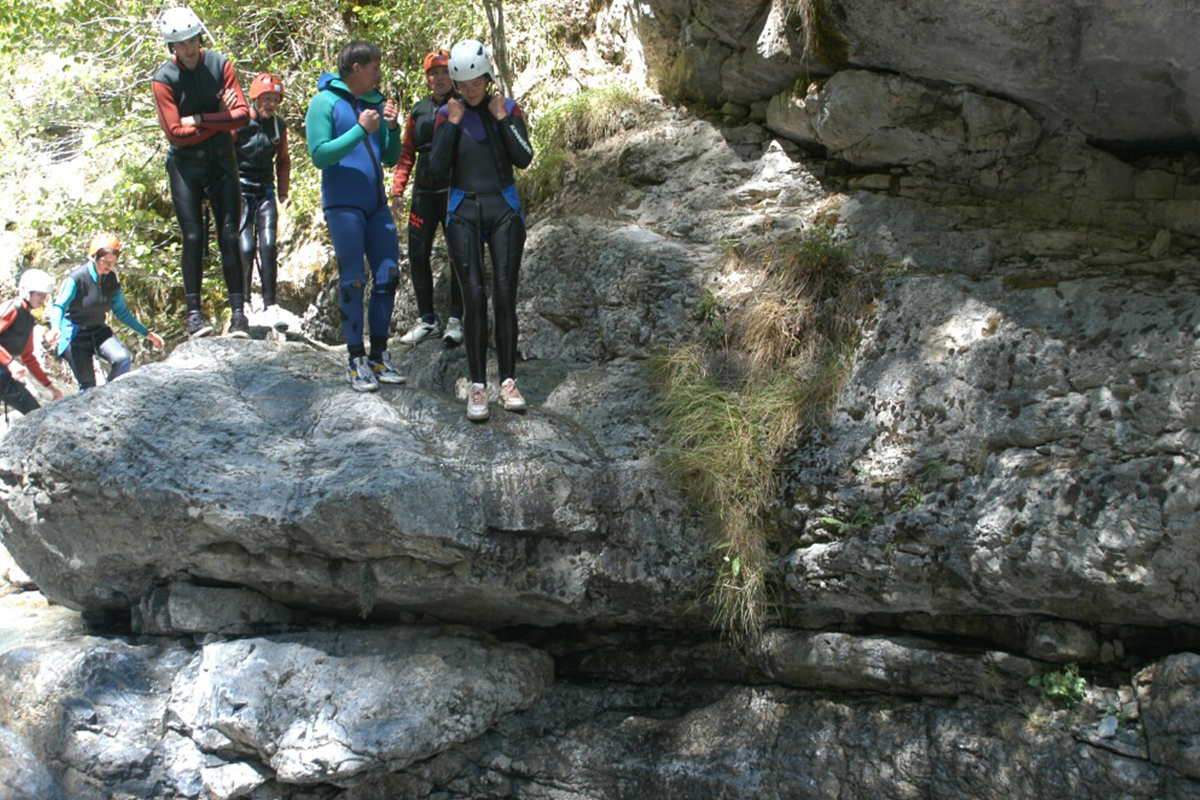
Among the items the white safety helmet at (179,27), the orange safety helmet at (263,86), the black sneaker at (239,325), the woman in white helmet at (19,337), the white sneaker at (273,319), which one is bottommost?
the woman in white helmet at (19,337)

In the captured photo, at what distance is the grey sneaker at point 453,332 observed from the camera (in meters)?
6.91

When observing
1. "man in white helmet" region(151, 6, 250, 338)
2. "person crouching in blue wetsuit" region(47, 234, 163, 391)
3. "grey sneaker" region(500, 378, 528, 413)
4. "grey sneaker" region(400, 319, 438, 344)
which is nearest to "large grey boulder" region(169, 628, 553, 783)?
"grey sneaker" region(500, 378, 528, 413)

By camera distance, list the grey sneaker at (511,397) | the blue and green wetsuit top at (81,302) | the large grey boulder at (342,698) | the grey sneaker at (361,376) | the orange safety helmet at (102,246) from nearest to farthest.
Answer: the large grey boulder at (342,698) < the grey sneaker at (511,397) < the grey sneaker at (361,376) < the orange safety helmet at (102,246) < the blue and green wetsuit top at (81,302)

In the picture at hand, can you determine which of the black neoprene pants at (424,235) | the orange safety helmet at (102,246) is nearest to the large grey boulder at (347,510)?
the black neoprene pants at (424,235)

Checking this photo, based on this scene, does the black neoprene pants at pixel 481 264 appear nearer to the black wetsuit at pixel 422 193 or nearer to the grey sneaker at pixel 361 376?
the grey sneaker at pixel 361 376

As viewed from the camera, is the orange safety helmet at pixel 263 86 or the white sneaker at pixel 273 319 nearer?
the orange safety helmet at pixel 263 86

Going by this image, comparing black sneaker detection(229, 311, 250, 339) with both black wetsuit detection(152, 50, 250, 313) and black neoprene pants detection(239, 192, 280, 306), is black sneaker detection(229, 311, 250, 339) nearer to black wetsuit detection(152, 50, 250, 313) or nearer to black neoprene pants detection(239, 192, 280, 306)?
black wetsuit detection(152, 50, 250, 313)

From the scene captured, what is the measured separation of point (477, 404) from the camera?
5.79 meters

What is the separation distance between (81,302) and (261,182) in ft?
5.82

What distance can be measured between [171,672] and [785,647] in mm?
3370

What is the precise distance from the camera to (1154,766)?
4324mm

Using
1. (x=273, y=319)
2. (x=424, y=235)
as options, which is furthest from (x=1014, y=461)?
(x=273, y=319)

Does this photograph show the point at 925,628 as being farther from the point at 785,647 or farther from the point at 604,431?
the point at 604,431

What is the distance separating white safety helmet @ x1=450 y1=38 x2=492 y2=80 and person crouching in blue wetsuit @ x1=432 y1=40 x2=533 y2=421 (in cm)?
12
